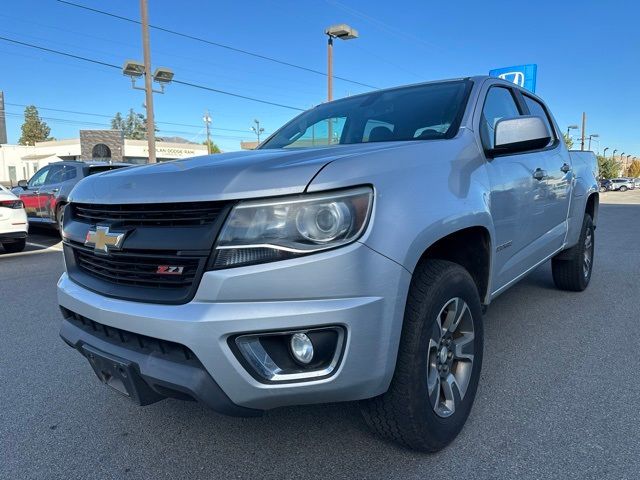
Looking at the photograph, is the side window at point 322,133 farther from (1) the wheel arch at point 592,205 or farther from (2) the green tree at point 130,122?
(2) the green tree at point 130,122

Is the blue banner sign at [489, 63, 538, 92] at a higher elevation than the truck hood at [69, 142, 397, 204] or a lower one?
higher

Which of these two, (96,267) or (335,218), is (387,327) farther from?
(96,267)

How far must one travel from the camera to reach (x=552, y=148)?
3766 mm

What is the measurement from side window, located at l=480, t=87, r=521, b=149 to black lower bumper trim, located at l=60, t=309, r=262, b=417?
6.20ft

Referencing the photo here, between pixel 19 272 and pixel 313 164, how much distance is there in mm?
6430

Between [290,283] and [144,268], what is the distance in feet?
2.11

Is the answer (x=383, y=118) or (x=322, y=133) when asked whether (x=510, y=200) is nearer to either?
(x=383, y=118)

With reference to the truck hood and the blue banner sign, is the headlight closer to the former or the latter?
the truck hood


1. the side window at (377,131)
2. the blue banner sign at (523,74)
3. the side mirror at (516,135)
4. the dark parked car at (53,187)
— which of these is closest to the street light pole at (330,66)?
the blue banner sign at (523,74)

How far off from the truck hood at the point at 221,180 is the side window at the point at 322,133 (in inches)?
45.0

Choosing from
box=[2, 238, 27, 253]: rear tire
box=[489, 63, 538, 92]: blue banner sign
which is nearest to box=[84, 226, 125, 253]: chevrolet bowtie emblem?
box=[2, 238, 27, 253]: rear tire

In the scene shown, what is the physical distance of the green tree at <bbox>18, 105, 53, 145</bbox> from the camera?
96875mm

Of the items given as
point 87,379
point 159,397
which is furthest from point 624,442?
point 87,379

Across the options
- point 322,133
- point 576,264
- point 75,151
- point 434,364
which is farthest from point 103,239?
point 75,151
